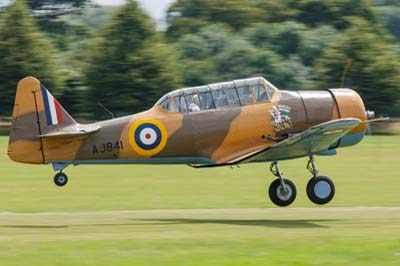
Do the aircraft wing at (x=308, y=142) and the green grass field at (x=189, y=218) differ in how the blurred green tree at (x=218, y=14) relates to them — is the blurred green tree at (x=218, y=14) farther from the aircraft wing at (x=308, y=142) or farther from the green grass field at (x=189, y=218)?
the aircraft wing at (x=308, y=142)

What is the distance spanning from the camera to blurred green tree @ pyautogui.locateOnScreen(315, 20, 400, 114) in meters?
50.6

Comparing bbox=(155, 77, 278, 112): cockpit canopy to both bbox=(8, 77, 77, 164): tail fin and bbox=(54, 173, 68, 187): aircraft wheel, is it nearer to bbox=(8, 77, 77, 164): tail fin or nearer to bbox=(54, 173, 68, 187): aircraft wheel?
bbox=(8, 77, 77, 164): tail fin

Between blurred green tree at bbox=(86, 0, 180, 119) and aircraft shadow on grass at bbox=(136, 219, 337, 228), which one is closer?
aircraft shadow on grass at bbox=(136, 219, 337, 228)

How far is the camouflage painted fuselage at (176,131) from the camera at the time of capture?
16297 mm

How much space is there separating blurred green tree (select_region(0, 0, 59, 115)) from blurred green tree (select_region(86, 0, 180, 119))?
2519 mm

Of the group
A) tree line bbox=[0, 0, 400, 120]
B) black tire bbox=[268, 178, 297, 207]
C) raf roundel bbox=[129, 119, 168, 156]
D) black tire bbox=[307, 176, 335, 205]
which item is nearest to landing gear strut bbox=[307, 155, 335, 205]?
black tire bbox=[307, 176, 335, 205]

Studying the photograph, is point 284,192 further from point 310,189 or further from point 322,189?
point 322,189

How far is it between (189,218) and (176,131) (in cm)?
160

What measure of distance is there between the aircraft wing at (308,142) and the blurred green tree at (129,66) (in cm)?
3435

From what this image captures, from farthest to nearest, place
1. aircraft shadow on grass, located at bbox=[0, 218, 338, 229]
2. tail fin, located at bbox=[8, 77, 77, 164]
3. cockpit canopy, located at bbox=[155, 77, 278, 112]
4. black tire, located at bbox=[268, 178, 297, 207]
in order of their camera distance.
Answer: black tire, located at bbox=[268, 178, 297, 207]
cockpit canopy, located at bbox=[155, 77, 278, 112]
tail fin, located at bbox=[8, 77, 77, 164]
aircraft shadow on grass, located at bbox=[0, 218, 338, 229]

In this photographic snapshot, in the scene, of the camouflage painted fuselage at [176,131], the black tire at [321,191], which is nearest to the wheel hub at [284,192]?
the black tire at [321,191]

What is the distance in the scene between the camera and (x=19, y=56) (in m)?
52.1

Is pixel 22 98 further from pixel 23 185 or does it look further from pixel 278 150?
pixel 23 185

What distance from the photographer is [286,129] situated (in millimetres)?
17141
